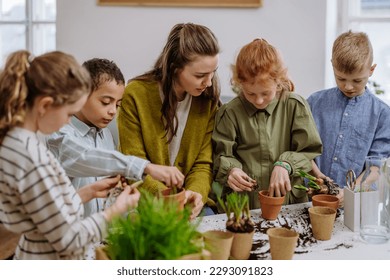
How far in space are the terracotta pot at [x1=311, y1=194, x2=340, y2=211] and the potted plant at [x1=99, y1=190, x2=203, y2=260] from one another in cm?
62

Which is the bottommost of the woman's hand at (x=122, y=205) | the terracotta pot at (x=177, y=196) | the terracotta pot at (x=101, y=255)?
the terracotta pot at (x=101, y=255)

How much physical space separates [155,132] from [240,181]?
1.43ft

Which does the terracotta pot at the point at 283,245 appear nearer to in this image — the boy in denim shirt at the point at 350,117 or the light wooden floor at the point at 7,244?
the boy in denim shirt at the point at 350,117

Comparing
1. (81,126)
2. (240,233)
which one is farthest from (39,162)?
(81,126)

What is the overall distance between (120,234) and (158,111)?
3.05 feet

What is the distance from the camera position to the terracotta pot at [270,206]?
1.65 m

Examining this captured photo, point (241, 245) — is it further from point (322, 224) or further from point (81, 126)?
point (81, 126)

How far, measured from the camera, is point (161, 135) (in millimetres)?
2029

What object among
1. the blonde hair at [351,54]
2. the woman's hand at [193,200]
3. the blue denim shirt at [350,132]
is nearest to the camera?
the woman's hand at [193,200]

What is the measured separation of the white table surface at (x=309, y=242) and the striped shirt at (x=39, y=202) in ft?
1.66

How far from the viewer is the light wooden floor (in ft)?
9.11

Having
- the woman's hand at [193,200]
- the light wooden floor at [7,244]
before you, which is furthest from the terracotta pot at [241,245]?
the light wooden floor at [7,244]

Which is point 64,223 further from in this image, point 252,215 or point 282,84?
point 282,84
